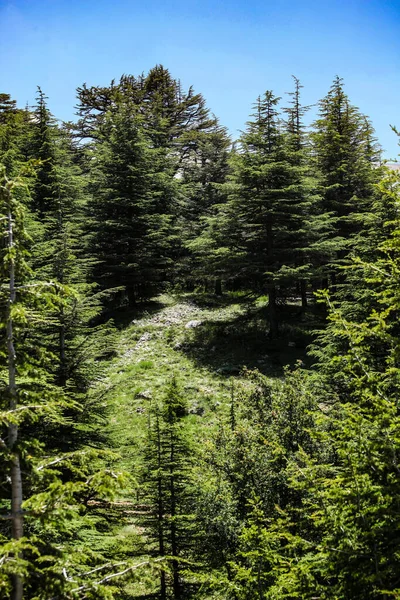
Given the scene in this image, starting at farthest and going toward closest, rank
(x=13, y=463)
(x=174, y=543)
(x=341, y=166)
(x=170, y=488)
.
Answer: (x=341, y=166) → (x=170, y=488) → (x=174, y=543) → (x=13, y=463)

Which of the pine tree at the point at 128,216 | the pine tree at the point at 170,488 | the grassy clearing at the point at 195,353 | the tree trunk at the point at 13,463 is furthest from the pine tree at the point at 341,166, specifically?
the tree trunk at the point at 13,463

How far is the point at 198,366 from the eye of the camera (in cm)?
2136

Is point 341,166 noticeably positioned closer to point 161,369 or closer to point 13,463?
point 161,369

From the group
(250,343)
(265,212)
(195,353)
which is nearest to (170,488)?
(195,353)

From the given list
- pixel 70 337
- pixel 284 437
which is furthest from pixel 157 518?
pixel 70 337

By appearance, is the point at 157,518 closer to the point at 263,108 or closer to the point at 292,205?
the point at 292,205

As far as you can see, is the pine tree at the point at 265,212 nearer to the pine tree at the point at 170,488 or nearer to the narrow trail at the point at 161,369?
the narrow trail at the point at 161,369

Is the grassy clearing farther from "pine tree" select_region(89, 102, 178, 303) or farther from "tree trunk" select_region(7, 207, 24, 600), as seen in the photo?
"tree trunk" select_region(7, 207, 24, 600)

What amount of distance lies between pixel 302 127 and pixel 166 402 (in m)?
26.9

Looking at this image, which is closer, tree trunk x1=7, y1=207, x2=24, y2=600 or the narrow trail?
tree trunk x1=7, y1=207, x2=24, y2=600

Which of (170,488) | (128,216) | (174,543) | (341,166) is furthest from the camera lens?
(128,216)

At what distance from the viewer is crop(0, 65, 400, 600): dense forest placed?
5137mm

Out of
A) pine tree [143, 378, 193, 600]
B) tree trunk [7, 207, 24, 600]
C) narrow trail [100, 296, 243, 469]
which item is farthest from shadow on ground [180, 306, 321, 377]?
tree trunk [7, 207, 24, 600]

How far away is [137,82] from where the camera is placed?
47.0m
